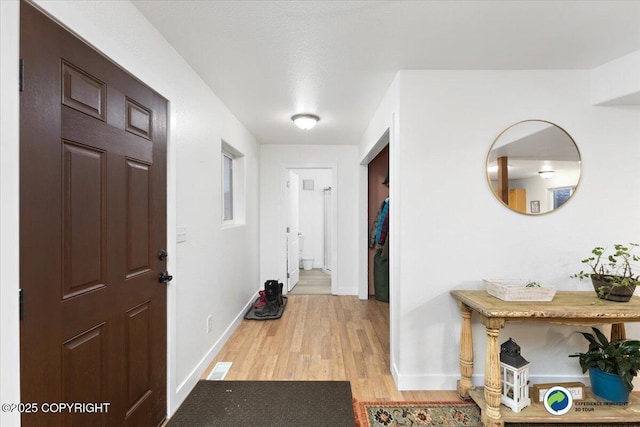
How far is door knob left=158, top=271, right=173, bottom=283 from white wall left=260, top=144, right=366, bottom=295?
2.80 metres

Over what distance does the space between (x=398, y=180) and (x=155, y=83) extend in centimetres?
166

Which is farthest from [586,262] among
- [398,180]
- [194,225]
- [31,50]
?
[31,50]

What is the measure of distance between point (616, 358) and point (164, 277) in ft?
9.08

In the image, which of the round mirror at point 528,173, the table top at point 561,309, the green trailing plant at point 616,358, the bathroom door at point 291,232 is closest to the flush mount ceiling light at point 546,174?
the round mirror at point 528,173

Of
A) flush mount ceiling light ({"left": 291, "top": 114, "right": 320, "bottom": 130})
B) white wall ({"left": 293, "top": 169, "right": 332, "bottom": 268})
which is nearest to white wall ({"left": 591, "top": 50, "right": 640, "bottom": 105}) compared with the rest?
flush mount ceiling light ({"left": 291, "top": 114, "right": 320, "bottom": 130})

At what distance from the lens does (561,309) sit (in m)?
1.71

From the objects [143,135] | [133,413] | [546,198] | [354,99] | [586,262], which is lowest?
[133,413]

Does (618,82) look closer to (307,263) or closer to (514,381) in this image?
(514,381)

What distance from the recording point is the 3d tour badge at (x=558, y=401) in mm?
1757

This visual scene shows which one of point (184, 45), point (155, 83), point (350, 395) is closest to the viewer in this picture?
point (155, 83)

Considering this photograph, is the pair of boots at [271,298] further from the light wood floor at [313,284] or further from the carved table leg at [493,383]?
the carved table leg at [493,383]

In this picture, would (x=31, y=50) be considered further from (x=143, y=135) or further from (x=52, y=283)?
(x=52, y=283)

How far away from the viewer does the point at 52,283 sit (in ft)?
3.56

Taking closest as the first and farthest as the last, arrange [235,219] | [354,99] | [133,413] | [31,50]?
1. [31,50]
2. [133,413]
3. [354,99]
4. [235,219]
